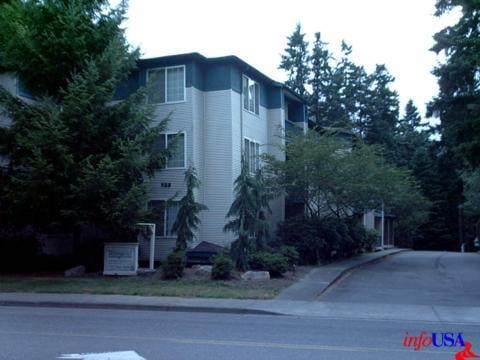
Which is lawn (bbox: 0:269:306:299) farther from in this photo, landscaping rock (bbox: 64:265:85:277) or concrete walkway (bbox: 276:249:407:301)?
landscaping rock (bbox: 64:265:85:277)

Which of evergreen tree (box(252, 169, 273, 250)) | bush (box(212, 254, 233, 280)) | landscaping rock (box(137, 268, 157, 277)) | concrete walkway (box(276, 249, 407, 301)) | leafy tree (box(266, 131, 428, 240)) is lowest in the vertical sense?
concrete walkway (box(276, 249, 407, 301))

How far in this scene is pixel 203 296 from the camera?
15.5 meters

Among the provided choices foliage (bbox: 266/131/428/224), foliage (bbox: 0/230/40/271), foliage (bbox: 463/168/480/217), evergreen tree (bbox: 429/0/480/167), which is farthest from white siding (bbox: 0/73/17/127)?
foliage (bbox: 463/168/480/217)

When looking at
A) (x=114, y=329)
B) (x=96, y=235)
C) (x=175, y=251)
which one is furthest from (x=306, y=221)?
(x=114, y=329)

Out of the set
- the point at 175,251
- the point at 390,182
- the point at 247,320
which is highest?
the point at 390,182

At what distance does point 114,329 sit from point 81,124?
34.3 feet

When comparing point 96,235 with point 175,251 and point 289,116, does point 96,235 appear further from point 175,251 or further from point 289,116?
point 289,116

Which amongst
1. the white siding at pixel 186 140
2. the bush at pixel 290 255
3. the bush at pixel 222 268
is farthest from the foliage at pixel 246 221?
the white siding at pixel 186 140

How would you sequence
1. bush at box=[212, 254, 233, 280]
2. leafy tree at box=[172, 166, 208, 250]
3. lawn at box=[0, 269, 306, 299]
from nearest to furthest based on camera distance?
1. lawn at box=[0, 269, 306, 299]
2. bush at box=[212, 254, 233, 280]
3. leafy tree at box=[172, 166, 208, 250]

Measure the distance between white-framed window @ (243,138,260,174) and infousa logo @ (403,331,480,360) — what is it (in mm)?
16093

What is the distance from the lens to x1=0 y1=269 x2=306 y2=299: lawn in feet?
52.3

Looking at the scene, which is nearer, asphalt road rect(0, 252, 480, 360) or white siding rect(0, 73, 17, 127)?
asphalt road rect(0, 252, 480, 360)

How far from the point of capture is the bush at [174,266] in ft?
61.6

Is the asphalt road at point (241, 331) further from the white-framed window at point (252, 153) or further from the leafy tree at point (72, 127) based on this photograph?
the white-framed window at point (252, 153)
